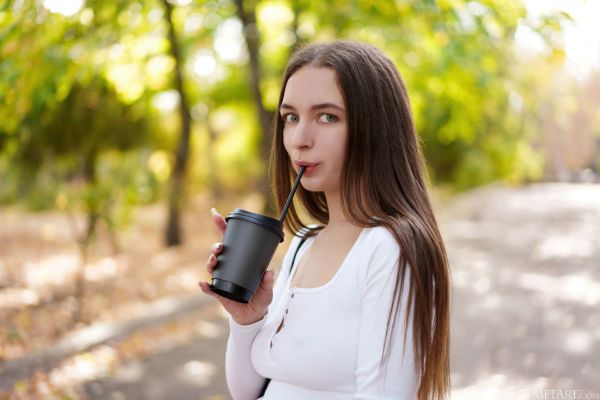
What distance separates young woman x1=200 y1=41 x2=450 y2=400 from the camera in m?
1.59

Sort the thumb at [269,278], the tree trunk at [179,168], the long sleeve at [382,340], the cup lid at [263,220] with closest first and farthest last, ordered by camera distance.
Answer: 1. the long sleeve at [382,340]
2. the cup lid at [263,220]
3. the thumb at [269,278]
4. the tree trunk at [179,168]

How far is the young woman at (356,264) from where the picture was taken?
1.59 meters

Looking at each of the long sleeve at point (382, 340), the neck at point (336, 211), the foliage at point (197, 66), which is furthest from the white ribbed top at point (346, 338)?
the foliage at point (197, 66)

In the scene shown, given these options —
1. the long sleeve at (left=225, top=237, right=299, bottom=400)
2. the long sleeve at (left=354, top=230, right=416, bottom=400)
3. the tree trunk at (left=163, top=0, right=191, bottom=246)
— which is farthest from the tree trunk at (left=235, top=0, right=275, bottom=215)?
the long sleeve at (left=354, top=230, right=416, bottom=400)

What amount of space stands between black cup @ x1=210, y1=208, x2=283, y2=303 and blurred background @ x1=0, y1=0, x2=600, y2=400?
2.45 ft

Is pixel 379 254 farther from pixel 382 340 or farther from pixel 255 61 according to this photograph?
pixel 255 61

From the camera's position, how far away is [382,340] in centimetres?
156

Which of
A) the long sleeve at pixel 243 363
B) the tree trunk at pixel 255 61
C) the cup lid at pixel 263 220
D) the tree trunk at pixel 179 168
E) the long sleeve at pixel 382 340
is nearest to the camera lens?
the long sleeve at pixel 382 340

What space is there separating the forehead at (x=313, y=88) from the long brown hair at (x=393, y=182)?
19mm

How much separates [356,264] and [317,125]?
38cm

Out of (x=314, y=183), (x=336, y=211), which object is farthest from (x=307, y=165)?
(x=336, y=211)

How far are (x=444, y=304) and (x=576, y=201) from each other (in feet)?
60.6

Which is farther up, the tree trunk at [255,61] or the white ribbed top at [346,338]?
the tree trunk at [255,61]

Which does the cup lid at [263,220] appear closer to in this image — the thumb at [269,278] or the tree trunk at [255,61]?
the thumb at [269,278]
